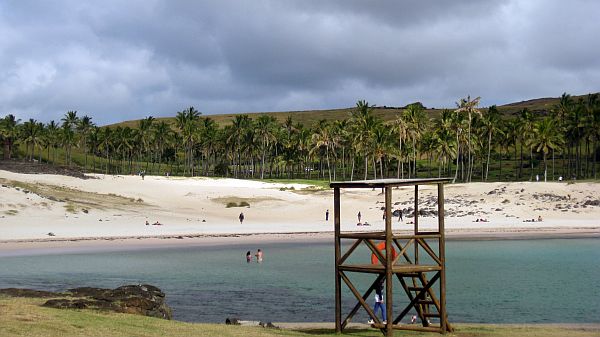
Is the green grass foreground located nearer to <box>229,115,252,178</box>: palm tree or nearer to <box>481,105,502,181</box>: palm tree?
<box>481,105,502,181</box>: palm tree

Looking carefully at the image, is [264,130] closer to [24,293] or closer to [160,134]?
[160,134]

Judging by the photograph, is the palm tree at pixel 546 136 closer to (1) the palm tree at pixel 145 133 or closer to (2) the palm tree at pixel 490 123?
(2) the palm tree at pixel 490 123

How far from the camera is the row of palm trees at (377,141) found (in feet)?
377

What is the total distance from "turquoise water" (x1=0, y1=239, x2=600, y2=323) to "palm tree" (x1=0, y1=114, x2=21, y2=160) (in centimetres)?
12491

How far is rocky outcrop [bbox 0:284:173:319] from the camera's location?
72.7 ft

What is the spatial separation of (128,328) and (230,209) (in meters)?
64.3

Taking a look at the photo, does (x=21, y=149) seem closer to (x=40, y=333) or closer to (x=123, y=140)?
(x=123, y=140)

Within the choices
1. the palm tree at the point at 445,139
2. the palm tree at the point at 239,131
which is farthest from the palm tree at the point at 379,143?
the palm tree at the point at 239,131

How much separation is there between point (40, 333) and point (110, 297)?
345 inches

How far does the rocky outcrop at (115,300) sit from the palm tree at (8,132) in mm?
146802

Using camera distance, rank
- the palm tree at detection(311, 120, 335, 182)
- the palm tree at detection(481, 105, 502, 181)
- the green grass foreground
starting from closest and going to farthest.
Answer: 1. the green grass foreground
2. the palm tree at detection(481, 105, 502, 181)
3. the palm tree at detection(311, 120, 335, 182)

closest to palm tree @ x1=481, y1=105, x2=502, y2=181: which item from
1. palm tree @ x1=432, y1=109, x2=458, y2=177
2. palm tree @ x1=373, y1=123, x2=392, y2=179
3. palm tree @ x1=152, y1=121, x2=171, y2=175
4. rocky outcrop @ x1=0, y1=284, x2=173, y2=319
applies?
palm tree @ x1=432, y1=109, x2=458, y2=177

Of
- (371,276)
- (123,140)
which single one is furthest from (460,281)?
(123,140)

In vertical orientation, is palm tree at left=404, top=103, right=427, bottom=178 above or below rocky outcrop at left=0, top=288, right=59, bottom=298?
above
